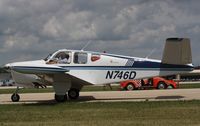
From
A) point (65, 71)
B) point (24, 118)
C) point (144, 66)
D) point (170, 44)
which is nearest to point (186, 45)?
point (170, 44)

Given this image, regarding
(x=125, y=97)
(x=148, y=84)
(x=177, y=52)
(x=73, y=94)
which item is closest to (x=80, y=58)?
(x=73, y=94)

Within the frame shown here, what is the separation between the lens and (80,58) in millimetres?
19297

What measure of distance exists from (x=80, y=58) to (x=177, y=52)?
4.47m

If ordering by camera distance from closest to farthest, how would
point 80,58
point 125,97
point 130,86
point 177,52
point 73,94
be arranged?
point 177,52 → point 80,58 → point 73,94 → point 125,97 → point 130,86

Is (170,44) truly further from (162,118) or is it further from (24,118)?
(24,118)

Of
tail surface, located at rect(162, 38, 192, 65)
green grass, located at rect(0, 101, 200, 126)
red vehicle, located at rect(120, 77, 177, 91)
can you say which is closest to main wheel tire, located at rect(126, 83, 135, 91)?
red vehicle, located at rect(120, 77, 177, 91)

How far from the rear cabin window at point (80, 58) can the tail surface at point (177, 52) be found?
3.64 meters

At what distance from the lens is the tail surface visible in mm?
17766

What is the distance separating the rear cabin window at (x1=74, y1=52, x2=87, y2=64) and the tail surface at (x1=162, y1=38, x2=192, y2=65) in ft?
12.0

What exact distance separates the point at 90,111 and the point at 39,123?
311 centimetres

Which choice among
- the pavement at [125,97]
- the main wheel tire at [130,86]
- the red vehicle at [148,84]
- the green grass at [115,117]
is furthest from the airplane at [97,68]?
the red vehicle at [148,84]

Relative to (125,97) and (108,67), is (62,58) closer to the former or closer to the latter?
(108,67)

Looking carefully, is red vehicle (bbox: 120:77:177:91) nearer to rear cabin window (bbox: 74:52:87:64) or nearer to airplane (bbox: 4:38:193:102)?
airplane (bbox: 4:38:193:102)

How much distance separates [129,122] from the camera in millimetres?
11258
